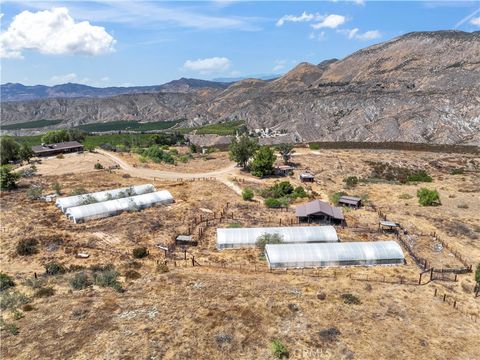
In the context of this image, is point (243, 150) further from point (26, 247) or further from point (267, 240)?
point (26, 247)

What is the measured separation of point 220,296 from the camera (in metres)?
31.1

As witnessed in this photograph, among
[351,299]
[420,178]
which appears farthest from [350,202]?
[351,299]

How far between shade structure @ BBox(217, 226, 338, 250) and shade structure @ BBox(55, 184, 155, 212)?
858 inches

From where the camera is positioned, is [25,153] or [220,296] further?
[25,153]

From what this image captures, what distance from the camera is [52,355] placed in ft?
78.4

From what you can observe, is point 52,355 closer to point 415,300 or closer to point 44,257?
point 44,257

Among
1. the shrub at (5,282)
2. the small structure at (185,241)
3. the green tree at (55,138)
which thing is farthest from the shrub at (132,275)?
the green tree at (55,138)

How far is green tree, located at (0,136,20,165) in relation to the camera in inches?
3412

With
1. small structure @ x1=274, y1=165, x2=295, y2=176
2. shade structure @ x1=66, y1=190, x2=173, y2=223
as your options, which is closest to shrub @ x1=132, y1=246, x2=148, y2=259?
shade structure @ x1=66, y1=190, x2=173, y2=223

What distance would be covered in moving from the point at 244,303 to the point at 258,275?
5735mm

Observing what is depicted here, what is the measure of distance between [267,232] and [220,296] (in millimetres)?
13023

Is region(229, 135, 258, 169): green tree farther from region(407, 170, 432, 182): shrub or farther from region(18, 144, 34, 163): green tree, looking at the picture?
region(18, 144, 34, 163): green tree

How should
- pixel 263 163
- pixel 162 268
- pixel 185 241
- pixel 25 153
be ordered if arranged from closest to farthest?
1. pixel 162 268
2. pixel 185 241
3. pixel 263 163
4. pixel 25 153

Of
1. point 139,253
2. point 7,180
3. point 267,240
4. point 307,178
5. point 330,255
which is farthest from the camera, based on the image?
point 307,178
